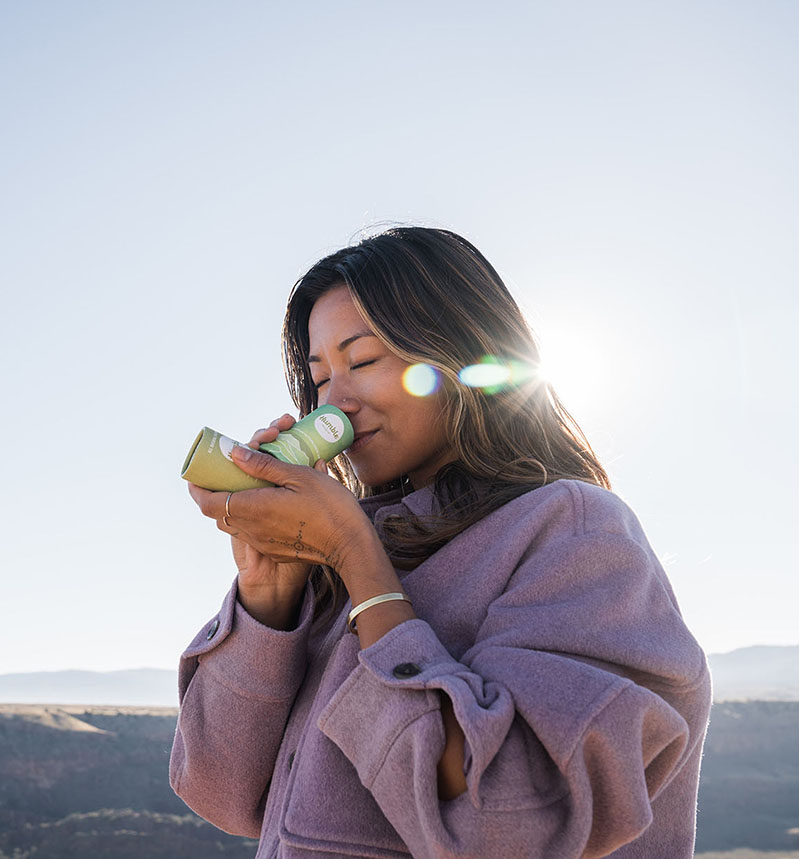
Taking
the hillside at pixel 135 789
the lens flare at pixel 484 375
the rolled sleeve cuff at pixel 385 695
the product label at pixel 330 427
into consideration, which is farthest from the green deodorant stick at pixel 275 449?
the hillside at pixel 135 789

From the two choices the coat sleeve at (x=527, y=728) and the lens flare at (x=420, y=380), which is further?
the lens flare at (x=420, y=380)

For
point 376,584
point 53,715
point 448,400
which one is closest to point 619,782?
point 376,584

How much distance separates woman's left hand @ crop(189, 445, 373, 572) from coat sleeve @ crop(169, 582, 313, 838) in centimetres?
27

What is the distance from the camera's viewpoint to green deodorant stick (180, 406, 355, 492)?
1981mm

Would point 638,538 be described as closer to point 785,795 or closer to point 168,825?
point 168,825

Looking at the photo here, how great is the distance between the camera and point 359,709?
5.43ft

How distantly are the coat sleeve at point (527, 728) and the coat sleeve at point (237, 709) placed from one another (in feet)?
1.44

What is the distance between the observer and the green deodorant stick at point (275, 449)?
198cm

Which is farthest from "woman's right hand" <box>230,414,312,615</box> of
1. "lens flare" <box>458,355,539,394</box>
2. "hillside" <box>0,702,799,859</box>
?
"hillside" <box>0,702,799,859</box>

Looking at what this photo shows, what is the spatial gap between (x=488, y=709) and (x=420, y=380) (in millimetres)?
1035

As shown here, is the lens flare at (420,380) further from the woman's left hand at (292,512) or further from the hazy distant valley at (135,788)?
the hazy distant valley at (135,788)

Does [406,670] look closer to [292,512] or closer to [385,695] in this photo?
[385,695]

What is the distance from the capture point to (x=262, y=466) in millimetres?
1962

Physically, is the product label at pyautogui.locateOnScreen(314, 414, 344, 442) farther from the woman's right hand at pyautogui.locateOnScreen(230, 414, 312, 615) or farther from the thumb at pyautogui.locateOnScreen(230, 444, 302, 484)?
the thumb at pyautogui.locateOnScreen(230, 444, 302, 484)
